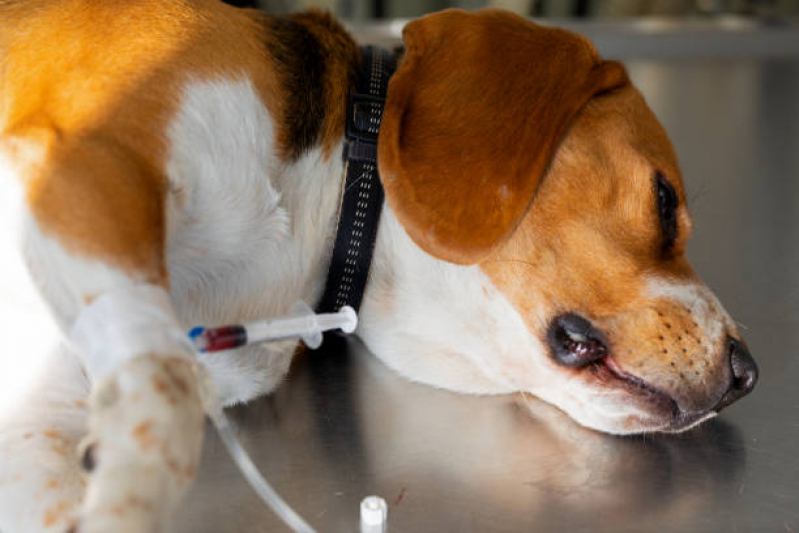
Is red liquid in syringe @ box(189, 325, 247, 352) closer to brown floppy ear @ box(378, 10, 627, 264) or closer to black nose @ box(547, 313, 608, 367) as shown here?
brown floppy ear @ box(378, 10, 627, 264)

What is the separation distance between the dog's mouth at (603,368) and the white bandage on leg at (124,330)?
62 cm

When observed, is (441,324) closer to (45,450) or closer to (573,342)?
(573,342)

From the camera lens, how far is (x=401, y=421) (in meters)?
1.39

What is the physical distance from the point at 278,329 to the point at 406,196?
10.2 inches

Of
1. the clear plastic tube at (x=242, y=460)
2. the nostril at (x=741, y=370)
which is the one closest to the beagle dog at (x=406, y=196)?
the nostril at (x=741, y=370)

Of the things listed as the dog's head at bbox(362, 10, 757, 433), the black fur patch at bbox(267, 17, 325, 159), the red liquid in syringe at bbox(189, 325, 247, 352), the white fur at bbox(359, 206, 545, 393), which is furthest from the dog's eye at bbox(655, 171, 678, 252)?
the red liquid in syringe at bbox(189, 325, 247, 352)

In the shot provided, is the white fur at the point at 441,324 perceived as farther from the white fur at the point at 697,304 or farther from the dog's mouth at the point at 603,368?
the white fur at the point at 697,304

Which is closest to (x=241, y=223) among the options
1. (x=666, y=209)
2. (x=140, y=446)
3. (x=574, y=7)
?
(x=140, y=446)

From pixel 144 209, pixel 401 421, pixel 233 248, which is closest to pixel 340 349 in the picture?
pixel 401 421

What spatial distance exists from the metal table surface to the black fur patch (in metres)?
0.42

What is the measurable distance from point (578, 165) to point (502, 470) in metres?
0.48

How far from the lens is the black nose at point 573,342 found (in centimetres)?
134

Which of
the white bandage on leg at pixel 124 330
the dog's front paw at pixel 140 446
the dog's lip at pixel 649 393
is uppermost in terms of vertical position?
the white bandage on leg at pixel 124 330

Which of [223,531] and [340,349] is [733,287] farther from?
[223,531]
